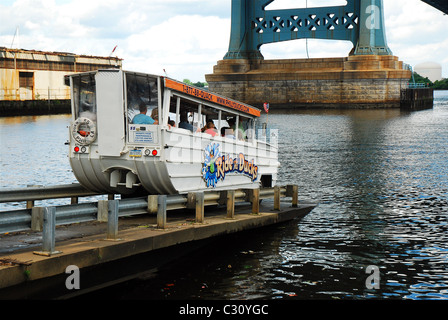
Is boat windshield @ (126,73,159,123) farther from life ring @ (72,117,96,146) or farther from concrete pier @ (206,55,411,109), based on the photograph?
concrete pier @ (206,55,411,109)

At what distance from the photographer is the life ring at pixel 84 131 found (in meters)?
13.3

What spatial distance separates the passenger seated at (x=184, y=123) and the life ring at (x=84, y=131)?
194 cm

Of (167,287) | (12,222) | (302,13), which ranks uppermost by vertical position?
(302,13)

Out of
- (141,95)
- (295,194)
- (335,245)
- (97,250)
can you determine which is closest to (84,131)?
(141,95)

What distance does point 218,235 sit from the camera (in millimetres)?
13492

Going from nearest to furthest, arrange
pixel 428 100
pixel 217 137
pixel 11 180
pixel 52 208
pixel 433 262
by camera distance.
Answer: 1. pixel 52 208
2. pixel 433 262
3. pixel 217 137
4. pixel 11 180
5. pixel 428 100

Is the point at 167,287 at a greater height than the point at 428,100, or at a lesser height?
lesser

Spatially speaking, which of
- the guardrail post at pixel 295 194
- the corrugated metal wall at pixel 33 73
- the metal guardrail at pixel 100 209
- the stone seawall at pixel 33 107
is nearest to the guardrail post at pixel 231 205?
the metal guardrail at pixel 100 209

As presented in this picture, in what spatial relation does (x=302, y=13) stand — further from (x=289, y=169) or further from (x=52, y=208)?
(x=52, y=208)

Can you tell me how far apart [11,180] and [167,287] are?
1731 cm

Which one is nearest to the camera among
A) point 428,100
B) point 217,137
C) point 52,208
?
point 52,208

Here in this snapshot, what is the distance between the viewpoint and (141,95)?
1309cm

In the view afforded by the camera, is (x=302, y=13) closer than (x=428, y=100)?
Yes

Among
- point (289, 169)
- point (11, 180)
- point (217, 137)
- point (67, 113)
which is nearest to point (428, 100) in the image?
point (67, 113)
